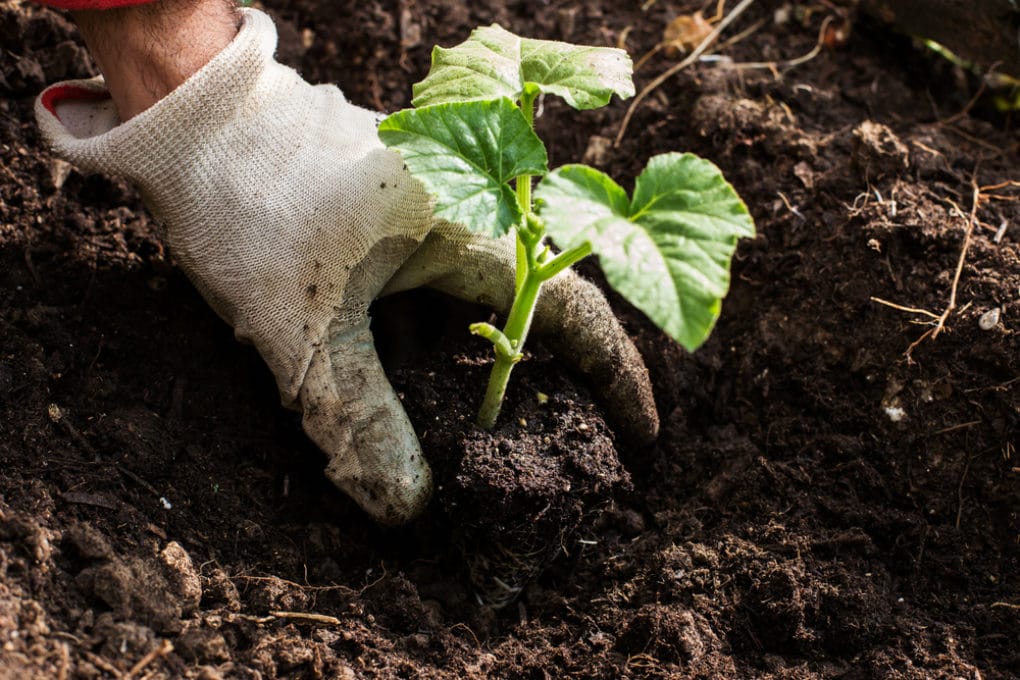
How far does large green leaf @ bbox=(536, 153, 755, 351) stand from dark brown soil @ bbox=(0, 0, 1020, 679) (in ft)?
1.88

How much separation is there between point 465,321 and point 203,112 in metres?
0.68

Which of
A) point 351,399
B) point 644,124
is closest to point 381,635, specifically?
point 351,399

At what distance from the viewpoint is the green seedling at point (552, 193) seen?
4.13 ft

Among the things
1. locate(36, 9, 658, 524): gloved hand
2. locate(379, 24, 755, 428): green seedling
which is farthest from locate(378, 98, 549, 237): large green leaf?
locate(36, 9, 658, 524): gloved hand

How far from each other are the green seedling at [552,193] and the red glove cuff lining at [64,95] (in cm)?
77

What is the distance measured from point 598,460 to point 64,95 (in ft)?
4.41

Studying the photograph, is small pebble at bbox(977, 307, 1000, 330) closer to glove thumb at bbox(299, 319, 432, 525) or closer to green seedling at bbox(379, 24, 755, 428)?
green seedling at bbox(379, 24, 755, 428)

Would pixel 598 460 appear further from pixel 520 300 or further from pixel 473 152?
pixel 473 152

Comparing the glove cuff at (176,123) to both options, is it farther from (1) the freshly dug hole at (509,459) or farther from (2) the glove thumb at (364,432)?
(1) the freshly dug hole at (509,459)

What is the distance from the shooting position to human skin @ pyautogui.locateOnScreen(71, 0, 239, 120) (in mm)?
1728

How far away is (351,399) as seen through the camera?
1.74m

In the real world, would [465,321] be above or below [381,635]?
above

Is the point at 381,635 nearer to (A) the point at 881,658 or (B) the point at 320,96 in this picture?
(A) the point at 881,658

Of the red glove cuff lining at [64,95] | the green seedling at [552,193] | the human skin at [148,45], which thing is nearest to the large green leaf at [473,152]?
the green seedling at [552,193]
